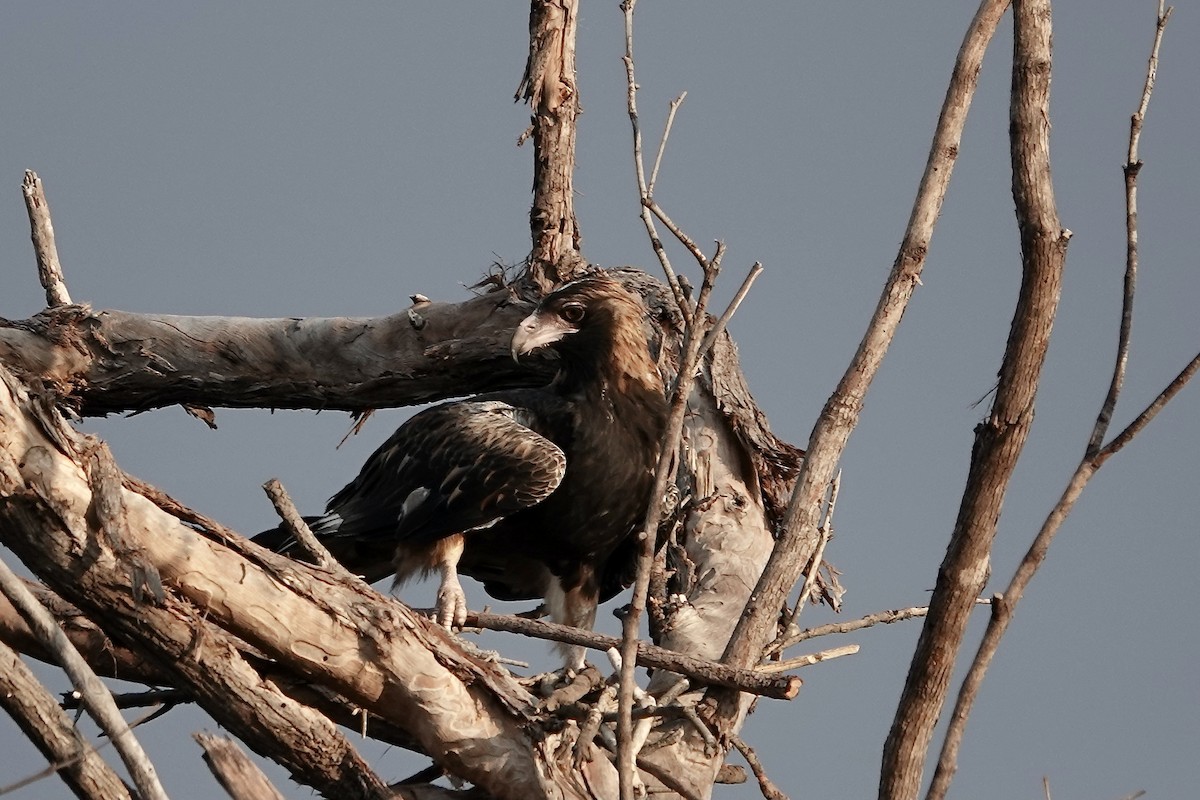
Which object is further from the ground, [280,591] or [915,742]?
[915,742]

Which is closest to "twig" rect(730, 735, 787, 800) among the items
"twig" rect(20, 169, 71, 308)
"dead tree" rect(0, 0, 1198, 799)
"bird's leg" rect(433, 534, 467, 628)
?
"dead tree" rect(0, 0, 1198, 799)

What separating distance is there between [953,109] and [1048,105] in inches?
9.6

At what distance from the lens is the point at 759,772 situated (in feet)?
16.1

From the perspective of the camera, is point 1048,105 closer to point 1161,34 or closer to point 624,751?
point 1161,34

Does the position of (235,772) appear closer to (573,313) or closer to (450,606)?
(450,606)

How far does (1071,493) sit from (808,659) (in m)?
1.82

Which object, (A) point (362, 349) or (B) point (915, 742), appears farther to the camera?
(A) point (362, 349)

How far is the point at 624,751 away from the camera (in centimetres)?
345

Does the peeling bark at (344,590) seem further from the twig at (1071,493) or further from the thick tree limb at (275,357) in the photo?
the twig at (1071,493)

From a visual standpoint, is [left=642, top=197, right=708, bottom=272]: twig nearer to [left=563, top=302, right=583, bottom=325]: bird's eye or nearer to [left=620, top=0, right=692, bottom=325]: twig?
[left=620, top=0, right=692, bottom=325]: twig

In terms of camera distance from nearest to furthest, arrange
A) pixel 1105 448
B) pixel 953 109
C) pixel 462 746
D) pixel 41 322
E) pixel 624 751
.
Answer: pixel 624 751
pixel 1105 448
pixel 953 109
pixel 462 746
pixel 41 322

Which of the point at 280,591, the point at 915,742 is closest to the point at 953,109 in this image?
the point at 915,742

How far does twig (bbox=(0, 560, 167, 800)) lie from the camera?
310 cm

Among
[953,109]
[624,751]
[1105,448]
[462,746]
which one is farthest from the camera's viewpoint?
[462,746]
